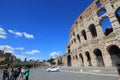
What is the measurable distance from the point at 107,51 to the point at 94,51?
10.2 feet

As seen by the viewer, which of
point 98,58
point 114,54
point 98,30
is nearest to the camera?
point 114,54

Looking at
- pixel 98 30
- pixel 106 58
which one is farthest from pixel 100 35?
pixel 106 58

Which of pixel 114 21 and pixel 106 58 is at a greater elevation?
pixel 114 21

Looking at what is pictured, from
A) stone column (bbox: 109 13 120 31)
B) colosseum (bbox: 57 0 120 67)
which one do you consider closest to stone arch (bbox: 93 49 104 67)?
colosseum (bbox: 57 0 120 67)

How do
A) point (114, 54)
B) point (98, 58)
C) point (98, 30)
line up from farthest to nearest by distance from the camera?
point (98, 58)
point (98, 30)
point (114, 54)

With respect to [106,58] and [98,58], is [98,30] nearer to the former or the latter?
[98,58]

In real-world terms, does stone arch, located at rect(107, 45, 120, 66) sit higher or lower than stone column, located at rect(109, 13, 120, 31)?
lower

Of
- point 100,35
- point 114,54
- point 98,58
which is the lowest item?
point 98,58

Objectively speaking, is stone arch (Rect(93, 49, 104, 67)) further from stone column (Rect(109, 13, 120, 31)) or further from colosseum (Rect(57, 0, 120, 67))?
stone column (Rect(109, 13, 120, 31))

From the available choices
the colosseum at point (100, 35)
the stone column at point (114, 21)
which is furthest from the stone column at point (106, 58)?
the stone column at point (114, 21)

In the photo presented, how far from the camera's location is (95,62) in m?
21.3

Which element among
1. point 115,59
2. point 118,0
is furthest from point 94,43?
point 118,0

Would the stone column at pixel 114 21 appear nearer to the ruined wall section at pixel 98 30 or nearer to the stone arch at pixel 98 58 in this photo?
the ruined wall section at pixel 98 30

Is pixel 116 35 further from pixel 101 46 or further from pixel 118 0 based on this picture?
pixel 118 0
